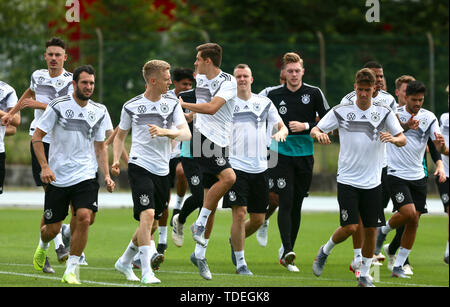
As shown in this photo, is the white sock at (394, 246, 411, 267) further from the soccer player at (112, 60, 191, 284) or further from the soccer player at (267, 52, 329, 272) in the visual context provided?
the soccer player at (112, 60, 191, 284)

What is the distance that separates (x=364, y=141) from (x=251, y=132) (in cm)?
187

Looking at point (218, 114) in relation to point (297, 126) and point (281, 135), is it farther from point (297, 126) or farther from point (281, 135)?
point (297, 126)

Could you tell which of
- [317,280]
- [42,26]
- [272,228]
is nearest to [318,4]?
[42,26]

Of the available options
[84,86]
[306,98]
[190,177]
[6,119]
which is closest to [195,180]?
[190,177]

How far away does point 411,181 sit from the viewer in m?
12.2

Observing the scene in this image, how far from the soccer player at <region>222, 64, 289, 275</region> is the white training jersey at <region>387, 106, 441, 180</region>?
154 cm

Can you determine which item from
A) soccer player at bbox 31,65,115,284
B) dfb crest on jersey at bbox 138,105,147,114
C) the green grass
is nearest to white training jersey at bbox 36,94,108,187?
soccer player at bbox 31,65,115,284

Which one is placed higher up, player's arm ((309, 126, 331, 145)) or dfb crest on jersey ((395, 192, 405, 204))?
player's arm ((309, 126, 331, 145))

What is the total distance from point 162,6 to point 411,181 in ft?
90.7

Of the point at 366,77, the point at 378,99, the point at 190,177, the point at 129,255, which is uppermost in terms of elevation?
the point at 366,77

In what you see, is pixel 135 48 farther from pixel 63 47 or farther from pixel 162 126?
pixel 162 126

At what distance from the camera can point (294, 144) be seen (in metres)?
12.9

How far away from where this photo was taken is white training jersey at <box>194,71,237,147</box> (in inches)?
445

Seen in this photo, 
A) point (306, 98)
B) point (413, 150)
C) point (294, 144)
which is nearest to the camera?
point (413, 150)
